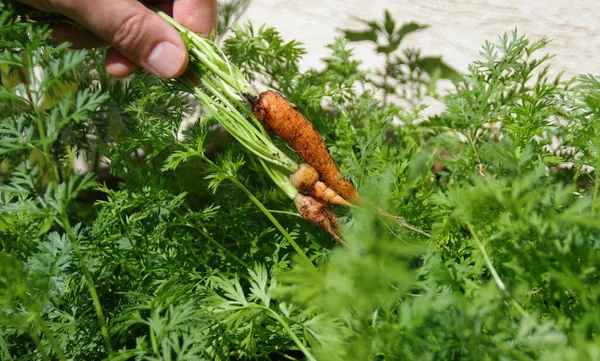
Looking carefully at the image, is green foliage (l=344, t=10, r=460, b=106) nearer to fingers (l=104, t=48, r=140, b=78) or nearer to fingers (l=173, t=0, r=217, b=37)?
fingers (l=173, t=0, r=217, b=37)

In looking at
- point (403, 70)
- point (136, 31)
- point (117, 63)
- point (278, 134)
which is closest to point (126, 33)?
point (136, 31)

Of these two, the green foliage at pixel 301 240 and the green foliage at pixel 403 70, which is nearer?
the green foliage at pixel 301 240

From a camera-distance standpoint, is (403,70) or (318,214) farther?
(403,70)

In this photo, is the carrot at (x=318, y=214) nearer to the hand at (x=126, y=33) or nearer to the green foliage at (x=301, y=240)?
A: the green foliage at (x=301, y=240)

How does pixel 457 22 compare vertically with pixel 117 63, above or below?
above

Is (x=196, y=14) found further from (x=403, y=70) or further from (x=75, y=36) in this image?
(x=403, y=70)

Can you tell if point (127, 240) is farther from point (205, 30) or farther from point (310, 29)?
Result: point (310, 29)

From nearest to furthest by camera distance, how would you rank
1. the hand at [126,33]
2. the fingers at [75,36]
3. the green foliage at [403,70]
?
the hand at [126,33]
the fingers at [75,36]
the green foliage at [403,70]

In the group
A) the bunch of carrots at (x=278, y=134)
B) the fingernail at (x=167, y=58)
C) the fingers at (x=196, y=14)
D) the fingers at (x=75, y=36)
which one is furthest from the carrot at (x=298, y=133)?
the fingers at (x=75, y=36)
